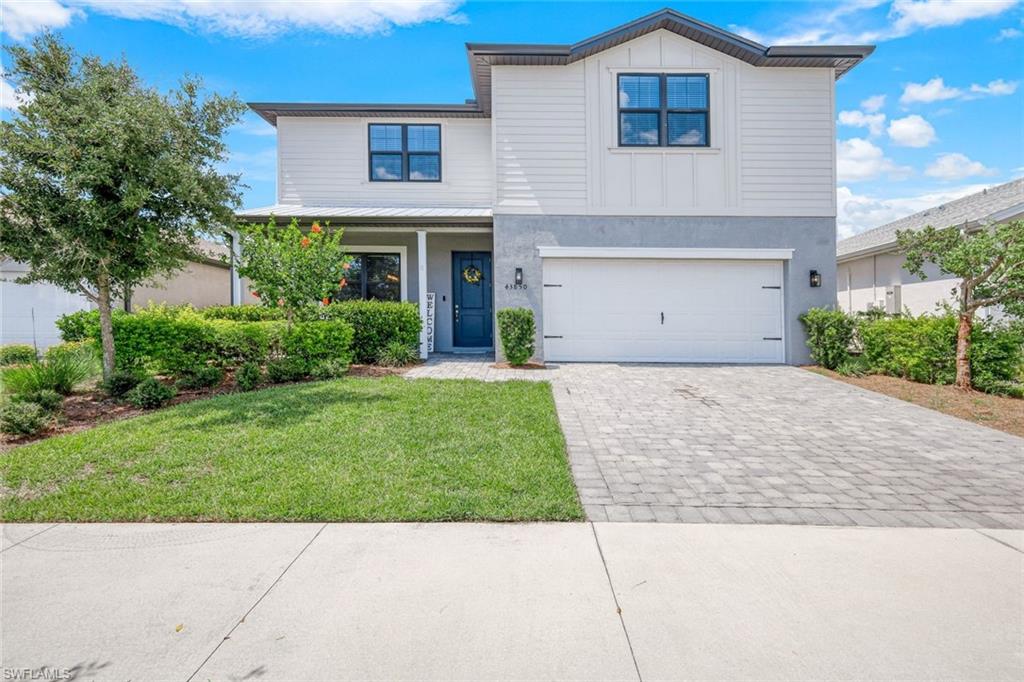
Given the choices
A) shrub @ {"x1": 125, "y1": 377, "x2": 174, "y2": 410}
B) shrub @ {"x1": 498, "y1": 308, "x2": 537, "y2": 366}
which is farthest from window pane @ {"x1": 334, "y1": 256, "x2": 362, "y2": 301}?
shrub @ {"x1": 125, "y1": 377, "x2": 174, "y2": 410}

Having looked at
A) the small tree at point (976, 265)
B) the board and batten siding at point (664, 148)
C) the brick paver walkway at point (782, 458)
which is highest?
the board and batten siding at point (664, 148)

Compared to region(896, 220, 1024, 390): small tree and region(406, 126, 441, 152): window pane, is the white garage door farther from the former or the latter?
region(406, 126, 441, 152): window pane

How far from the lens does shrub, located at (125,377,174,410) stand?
21.8 feet

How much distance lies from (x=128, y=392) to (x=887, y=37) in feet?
46.8

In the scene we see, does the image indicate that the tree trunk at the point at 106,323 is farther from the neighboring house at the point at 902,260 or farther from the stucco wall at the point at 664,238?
the neighboring house at the point at 902,260

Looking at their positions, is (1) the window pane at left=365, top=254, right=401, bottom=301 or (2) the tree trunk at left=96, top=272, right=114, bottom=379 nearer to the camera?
(2) the tree trunk at left=96, top=272, right=114, bottom=379

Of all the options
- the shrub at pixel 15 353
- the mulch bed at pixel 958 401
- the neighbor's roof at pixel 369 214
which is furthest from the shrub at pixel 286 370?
the mulch bed at pixel 958 401

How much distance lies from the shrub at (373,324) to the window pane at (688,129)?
6557mm

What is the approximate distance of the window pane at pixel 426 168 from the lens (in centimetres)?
1284

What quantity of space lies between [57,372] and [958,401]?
41.1 feet

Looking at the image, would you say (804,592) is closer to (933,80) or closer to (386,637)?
(386,637)

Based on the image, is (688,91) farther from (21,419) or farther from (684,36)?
(21,419)

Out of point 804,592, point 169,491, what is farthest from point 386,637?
point 169,491

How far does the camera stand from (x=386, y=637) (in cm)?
233
